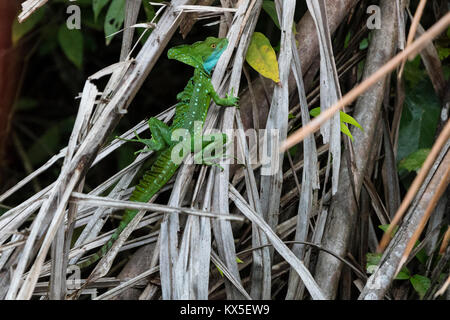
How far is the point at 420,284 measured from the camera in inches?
90.4

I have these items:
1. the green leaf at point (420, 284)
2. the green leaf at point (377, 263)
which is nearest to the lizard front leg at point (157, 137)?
the green leaf at point (377, 263)

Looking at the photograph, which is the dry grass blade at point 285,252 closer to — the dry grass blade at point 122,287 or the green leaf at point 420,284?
the dry grass blade at point 122,287

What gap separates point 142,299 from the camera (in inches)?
83.0

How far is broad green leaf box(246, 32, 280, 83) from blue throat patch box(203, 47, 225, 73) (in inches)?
7.7

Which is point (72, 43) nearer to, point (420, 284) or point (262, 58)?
point (262, 58)

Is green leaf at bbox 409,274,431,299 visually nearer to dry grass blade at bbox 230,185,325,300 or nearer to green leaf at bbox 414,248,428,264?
green leaf at bbox 414,248,428,264

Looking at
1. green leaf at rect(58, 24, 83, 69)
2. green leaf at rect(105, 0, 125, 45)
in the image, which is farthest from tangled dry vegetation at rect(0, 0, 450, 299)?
green leaf at rect(58, 24, 83, 69)

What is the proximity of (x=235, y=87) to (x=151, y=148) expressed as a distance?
51cm

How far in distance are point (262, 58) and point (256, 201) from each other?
66 centimetres

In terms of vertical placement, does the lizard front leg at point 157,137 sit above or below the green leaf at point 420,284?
above

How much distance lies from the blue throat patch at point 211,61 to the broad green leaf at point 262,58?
0.64 feet

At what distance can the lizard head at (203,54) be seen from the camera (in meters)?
2.63

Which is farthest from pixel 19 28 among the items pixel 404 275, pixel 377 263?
pixel 404 275

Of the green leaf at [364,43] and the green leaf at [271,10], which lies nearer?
the green leaf at [271,10]
